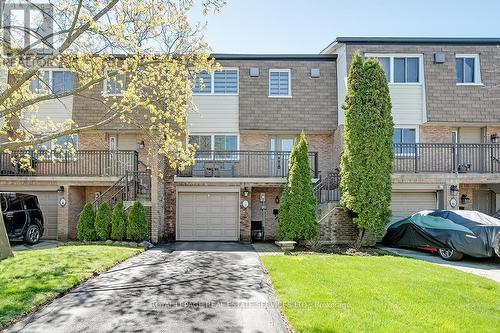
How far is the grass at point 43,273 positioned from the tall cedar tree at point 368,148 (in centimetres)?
754

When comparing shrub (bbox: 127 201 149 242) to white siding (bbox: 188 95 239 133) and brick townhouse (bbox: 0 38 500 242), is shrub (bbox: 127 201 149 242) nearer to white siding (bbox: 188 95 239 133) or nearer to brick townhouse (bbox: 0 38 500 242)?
brick townhouse (bbox: 0 38 500 242)

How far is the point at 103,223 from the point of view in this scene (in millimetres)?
14102

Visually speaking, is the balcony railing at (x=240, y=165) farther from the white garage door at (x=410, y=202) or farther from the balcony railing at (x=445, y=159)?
the white garage door at (x=410, y=202)

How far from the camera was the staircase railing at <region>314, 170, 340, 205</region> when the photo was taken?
1552 cm

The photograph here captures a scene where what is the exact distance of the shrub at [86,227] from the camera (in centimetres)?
1411

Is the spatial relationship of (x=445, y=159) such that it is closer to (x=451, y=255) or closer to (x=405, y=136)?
(x=405, y=136)

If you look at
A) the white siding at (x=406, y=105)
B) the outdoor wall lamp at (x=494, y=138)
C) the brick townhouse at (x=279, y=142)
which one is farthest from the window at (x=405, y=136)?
the outdoor wall lamp at (x=494, y=138)

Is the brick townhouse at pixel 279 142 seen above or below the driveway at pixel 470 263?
above

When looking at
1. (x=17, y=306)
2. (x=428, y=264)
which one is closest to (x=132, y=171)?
(x=17, y=306)

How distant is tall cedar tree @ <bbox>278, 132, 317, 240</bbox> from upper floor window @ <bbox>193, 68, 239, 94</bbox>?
4.79m

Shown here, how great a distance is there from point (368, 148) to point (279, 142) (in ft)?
16.6

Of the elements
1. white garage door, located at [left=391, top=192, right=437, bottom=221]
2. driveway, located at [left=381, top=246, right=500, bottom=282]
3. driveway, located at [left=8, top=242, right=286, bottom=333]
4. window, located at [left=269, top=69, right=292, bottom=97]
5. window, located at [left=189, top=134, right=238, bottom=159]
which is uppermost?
window, located at [left=269, top=69, right=292, bottom=97]

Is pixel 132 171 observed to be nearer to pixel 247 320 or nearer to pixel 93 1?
pixel 93 1

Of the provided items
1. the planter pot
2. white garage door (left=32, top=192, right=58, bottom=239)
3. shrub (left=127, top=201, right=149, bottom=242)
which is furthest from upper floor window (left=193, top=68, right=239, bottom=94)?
white garage door (left=32, top=192, right=58, bottom=239)
